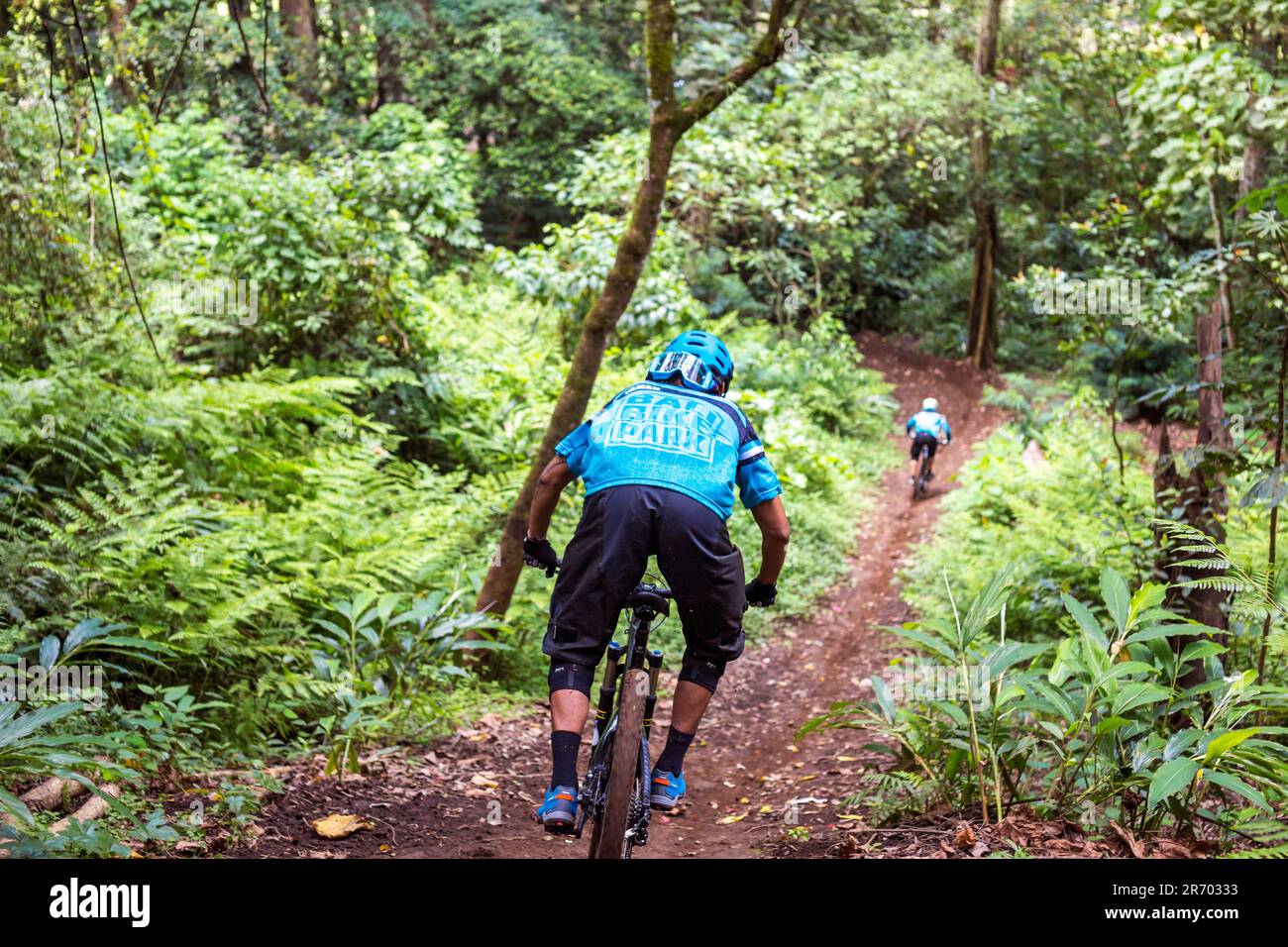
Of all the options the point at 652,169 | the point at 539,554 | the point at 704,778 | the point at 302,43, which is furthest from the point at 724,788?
the point at 302,43

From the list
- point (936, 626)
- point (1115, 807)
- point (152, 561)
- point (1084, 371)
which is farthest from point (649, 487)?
point (1084, 371)

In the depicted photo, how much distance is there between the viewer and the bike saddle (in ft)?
12.5

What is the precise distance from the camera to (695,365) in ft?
13.7

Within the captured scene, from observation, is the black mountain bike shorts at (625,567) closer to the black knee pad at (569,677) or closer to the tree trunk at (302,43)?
the black knee pad at (569,677)

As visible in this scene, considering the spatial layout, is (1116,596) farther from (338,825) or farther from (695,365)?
(338,825)

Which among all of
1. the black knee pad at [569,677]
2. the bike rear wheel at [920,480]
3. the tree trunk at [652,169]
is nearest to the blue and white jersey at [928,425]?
the bike rear wheel at [920,480]

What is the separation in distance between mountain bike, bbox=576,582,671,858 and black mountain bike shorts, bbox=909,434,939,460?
1032cm

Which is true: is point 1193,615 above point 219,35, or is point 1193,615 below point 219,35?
below

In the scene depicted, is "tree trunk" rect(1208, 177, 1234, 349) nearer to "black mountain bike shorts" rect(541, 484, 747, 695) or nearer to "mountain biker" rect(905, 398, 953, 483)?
"mountain biker" rect(905, 398, 953, 483)

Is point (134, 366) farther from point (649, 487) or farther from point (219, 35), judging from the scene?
point (219, 35)

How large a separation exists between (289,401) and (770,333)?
1161cm

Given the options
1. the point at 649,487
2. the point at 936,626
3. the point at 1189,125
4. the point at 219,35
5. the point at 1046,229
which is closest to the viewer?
the point at 649,487

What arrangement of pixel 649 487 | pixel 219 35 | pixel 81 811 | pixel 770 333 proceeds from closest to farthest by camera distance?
pixel 649 487 → pixel 81 811 → pixel 219 35 → pixel 770 333

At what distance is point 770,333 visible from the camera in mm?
18562
